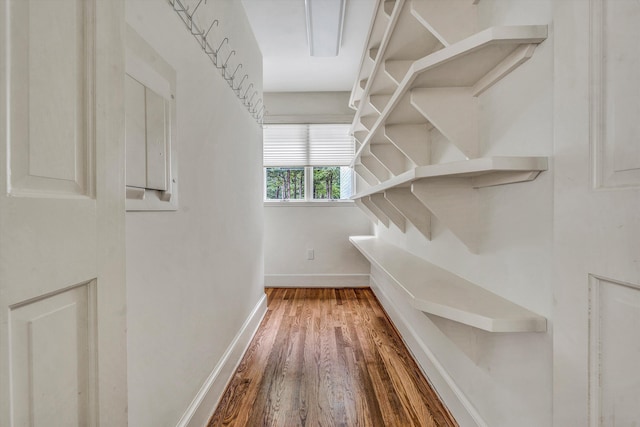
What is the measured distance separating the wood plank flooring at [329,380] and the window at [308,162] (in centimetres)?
155

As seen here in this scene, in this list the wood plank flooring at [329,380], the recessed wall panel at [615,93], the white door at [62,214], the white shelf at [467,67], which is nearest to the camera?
the white door at [62,214]

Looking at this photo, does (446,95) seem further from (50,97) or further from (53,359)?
(53,359)

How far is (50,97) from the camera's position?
0.45 metres

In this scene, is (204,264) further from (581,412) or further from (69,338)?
(581,412)

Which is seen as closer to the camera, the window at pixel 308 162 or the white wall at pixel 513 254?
the white wall at pixel 513 254

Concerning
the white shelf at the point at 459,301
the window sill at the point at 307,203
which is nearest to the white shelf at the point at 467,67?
the white shelf at the point at 459,301

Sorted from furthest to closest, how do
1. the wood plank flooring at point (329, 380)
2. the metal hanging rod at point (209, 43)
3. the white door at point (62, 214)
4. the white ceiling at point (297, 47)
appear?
the white ceiling at point (297, 47) → the wood plank flooring at point (329, 380) → the metal hanging rod at point (209, 43) → the white door at point (62, 214)

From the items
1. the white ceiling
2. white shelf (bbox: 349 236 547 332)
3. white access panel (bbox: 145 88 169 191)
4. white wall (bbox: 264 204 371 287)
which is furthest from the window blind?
white access panel (bbox: 145 88 169 191)

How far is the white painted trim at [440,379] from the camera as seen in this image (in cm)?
119

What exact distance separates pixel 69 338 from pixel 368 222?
3.23 m

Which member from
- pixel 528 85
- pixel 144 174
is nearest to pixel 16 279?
pixel 144 174

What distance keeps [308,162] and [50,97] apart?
125 inches

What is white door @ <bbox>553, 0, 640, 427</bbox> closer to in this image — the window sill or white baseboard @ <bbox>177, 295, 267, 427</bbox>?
white baseboard @ <bbox>177, 295, 267, 427</bbox>

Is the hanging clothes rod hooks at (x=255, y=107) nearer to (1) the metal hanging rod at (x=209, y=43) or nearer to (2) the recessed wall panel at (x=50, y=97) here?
(1) the metal hanging rod at (x=209, y=43)
